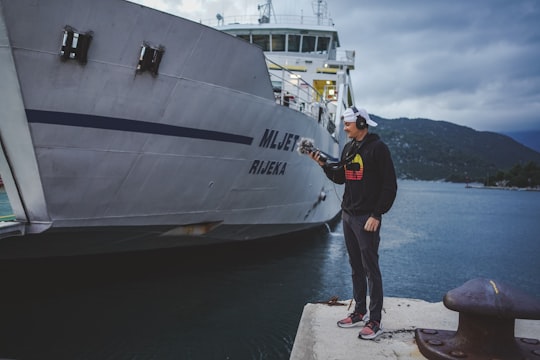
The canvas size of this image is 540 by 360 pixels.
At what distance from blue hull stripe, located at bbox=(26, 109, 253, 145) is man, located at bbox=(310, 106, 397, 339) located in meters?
3.07

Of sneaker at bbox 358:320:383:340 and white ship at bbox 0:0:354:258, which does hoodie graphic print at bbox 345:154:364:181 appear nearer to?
sneaker at bbox 358:320:383:340

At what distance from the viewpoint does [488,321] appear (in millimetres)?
2551

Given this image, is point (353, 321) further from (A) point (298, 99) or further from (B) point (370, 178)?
(A) point (298, 99)

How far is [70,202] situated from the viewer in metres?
5.45

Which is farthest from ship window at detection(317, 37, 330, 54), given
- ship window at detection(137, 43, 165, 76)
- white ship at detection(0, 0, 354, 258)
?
ship window at detection(137, 43, 165, 76)

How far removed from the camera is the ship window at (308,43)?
50.0ft

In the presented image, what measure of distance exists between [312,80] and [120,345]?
1210 centimetres

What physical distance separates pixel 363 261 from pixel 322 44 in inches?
535

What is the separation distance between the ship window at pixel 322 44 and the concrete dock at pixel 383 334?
13.0m

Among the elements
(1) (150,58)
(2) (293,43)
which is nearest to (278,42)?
(2) (293,43)

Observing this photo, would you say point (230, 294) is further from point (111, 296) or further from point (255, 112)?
point (255, 112)

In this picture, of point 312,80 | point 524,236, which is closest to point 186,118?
point 312,80

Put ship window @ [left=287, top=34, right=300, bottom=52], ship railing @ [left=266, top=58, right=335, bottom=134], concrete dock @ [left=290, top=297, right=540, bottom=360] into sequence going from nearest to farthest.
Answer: concrete dock @ [left=290, top=297, right=540, bottom=360]
ship railing @ [left=266, top=58, right=335, bottom=134]
ship window @ [left=287, top=34, right=300, bottom=52]

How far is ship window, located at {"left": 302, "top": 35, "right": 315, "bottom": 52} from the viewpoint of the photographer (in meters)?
15.2
